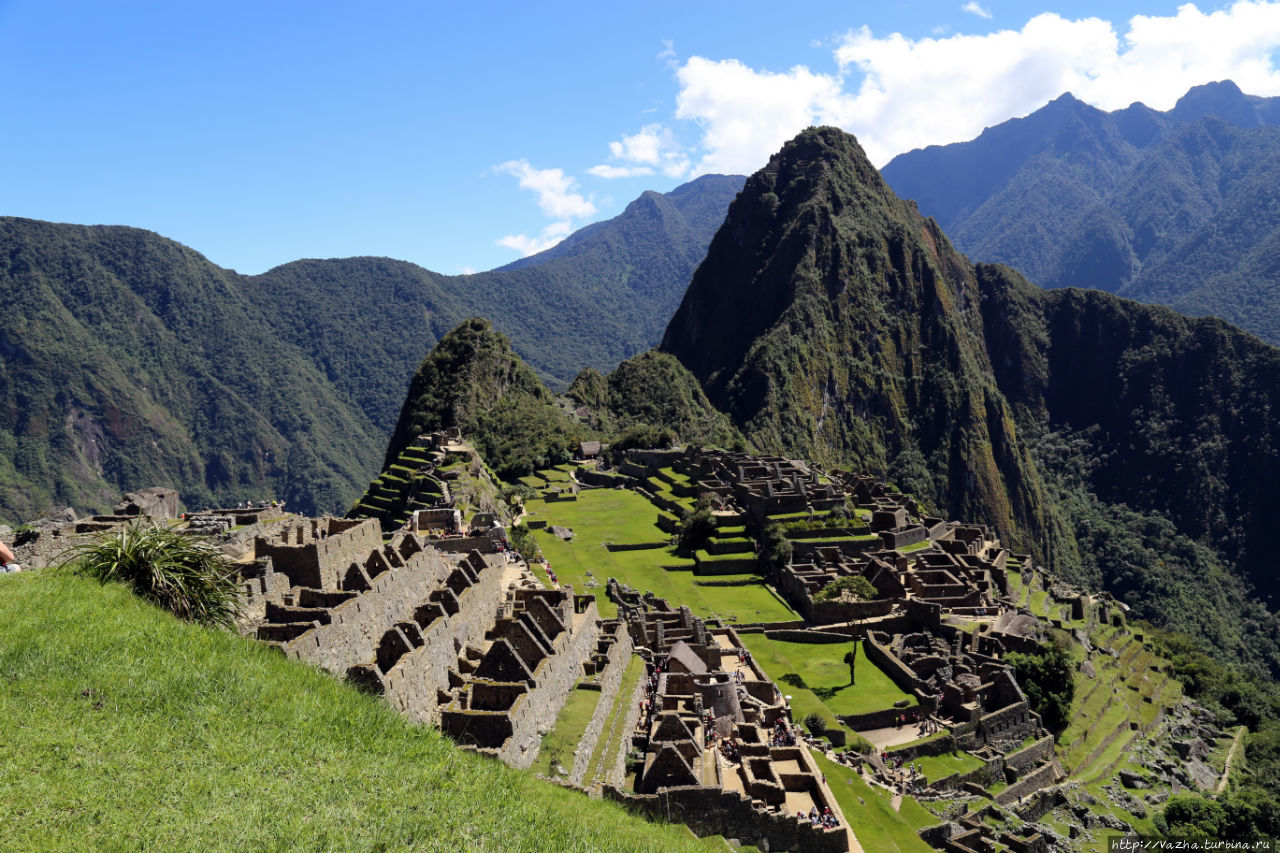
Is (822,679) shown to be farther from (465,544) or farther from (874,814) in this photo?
(465,544)

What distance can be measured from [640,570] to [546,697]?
32964 mm

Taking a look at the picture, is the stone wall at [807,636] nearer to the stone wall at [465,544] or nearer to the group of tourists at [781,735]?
the group of tourists at [781,735]

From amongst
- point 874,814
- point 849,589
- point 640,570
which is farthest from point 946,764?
point 640,570

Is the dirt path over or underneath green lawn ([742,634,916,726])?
underneath

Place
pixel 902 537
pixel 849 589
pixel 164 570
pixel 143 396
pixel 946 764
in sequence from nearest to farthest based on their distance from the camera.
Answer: pixel 164 570
pixel 946 764
pixel 849 589
pixel 902 537
pixel 143 396

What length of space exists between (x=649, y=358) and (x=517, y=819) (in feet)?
484

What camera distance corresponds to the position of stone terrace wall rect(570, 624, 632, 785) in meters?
20.0

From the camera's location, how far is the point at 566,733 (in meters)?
20.7

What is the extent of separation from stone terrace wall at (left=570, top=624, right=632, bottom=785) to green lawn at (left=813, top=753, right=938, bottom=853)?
23.9 ft

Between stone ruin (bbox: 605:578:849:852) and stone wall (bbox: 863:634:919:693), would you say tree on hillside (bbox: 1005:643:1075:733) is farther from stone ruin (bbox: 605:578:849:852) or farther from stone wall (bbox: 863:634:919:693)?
stone ruin (bbox: 605:578:849:852)

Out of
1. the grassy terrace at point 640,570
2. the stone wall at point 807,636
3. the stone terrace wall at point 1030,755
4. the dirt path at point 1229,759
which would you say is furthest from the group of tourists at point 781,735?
the dirt path at point 1229,759

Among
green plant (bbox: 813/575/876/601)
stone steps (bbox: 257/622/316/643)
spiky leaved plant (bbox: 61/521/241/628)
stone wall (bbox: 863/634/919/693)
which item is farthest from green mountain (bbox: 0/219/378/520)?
spiky leaved plant (bbox: 61/521/241/628)

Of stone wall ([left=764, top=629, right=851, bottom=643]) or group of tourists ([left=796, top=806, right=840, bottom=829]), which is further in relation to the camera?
stone wall ([left=764, top=629, right=851, bottom=643])

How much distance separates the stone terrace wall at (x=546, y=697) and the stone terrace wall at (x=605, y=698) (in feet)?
2.72
